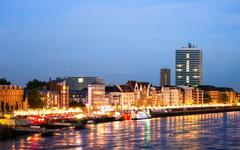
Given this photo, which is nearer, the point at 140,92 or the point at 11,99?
the point at 11,99

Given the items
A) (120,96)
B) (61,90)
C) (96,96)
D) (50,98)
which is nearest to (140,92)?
(120,96)

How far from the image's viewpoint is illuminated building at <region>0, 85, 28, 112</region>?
372ft

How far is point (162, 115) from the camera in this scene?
499ft

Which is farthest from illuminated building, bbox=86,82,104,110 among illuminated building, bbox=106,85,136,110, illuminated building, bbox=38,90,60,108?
illuminated building, bbox=38,90,60,108

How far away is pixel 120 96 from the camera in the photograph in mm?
165500

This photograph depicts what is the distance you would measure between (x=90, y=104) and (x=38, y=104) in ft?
107

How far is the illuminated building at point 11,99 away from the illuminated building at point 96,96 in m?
37.6

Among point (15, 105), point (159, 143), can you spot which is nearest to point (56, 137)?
point (159, 143)

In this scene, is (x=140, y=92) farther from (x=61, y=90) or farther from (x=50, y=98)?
(x=50, y=98)

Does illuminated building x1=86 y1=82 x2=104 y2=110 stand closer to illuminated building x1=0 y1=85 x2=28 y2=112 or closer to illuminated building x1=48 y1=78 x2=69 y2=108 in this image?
illuminated building x1=48 y1=78 x2=69 y2=108

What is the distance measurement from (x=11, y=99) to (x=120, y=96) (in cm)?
5269

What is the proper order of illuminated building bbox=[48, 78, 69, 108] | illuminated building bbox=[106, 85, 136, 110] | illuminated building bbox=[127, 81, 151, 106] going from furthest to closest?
1. illuminated building bbox=[127, 81, 151, 106]
2. illuminated building bbox=[106, 85, 136, 110]
3. illuminated building bbox=[48, 78, 69, 108]

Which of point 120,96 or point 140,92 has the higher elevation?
point 140,92

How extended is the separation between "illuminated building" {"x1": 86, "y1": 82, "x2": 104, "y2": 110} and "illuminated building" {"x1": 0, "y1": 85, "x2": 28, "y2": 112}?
37.6m
